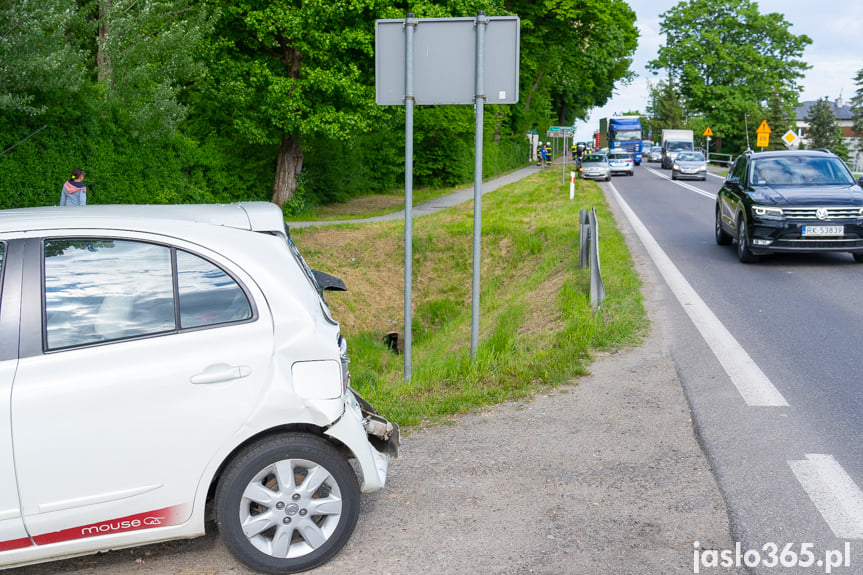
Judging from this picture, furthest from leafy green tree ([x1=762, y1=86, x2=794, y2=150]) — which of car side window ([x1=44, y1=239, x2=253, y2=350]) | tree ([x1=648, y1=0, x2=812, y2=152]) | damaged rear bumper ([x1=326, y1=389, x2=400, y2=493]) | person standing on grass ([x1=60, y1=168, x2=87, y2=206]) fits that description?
car side window ([x1=44, y1=239, x2=253, y2=350])

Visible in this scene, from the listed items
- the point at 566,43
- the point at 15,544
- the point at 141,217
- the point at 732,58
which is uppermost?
the point at 732,58

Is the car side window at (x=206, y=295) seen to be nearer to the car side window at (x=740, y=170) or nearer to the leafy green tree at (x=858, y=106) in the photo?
the car side window at (x=740, y=170)

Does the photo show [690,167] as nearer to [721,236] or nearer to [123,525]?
[721,236]

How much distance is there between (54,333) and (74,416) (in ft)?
1.22

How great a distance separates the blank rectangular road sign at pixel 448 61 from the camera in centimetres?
695

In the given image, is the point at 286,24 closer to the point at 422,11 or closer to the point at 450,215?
the point at 422,11

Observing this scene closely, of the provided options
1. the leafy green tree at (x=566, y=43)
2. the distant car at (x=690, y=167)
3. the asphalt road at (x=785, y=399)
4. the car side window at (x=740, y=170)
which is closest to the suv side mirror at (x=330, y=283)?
the asphalt road at (x=785, y=399)

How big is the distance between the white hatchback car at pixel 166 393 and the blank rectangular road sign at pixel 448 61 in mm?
3576

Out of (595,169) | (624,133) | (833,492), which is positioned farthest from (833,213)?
(624,133)

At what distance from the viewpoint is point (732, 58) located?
254ft

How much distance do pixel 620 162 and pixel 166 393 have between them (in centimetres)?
4727

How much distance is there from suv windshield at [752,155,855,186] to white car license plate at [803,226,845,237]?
1359mm

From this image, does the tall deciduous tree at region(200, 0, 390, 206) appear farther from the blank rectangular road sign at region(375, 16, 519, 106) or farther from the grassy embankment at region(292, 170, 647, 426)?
the blank rectangular road sign at region(375, 16, 519, 106)

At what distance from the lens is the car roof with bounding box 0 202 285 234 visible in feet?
11.5
